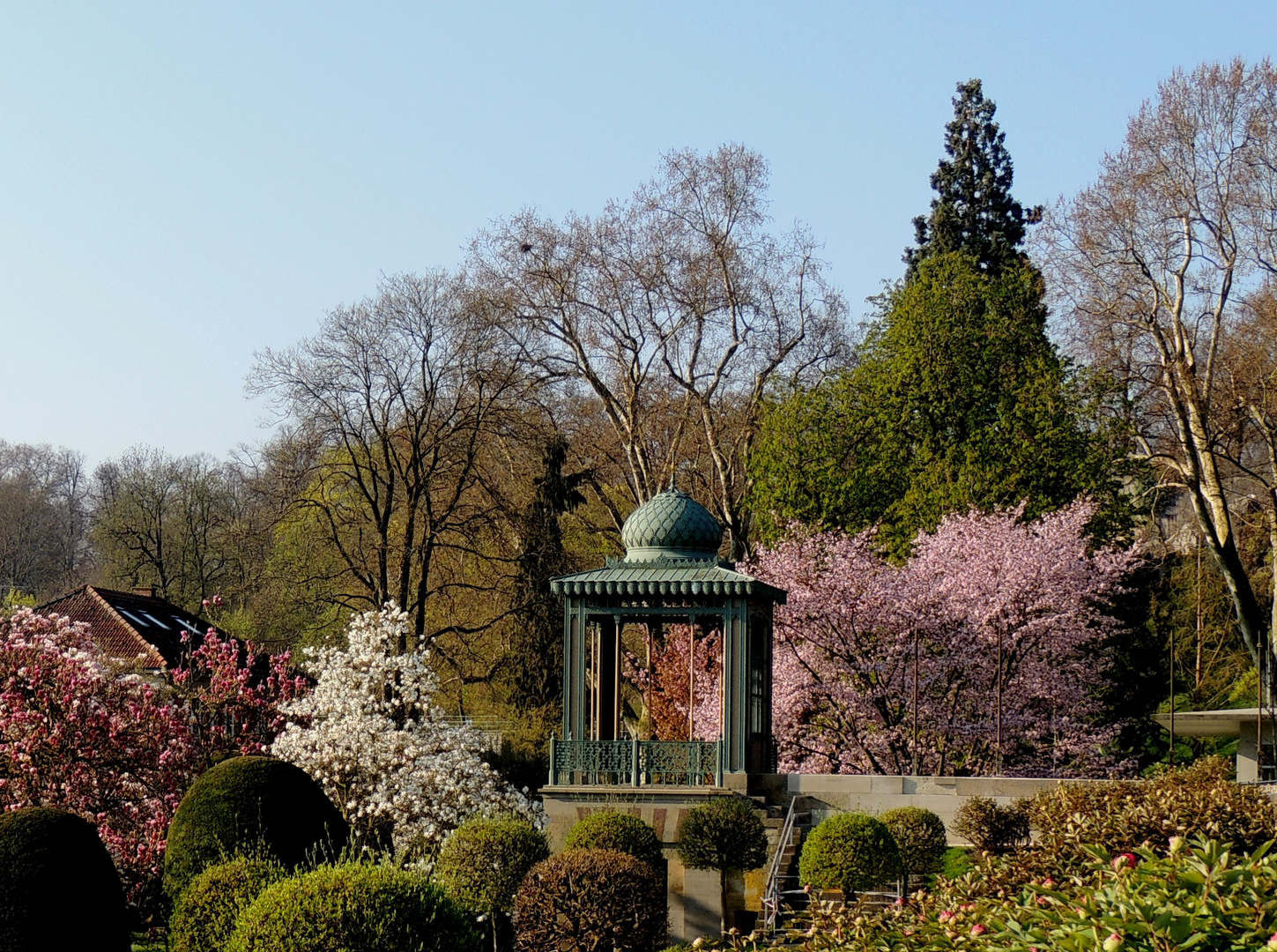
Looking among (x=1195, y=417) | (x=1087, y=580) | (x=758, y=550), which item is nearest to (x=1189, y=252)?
(x=1195, y=417)

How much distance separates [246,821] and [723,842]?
5.35 metres

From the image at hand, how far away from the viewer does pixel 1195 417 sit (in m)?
27.1

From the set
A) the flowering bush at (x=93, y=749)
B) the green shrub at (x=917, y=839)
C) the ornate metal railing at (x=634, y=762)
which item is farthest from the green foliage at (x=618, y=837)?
the flowering bush at (x=93, y=749)

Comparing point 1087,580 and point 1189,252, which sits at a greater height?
point 1189,252

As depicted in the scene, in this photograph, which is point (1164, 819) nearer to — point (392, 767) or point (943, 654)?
point (392, 767)

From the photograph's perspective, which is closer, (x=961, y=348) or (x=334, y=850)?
(x=334, y=850)

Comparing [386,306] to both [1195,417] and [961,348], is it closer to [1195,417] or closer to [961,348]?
[961,348]

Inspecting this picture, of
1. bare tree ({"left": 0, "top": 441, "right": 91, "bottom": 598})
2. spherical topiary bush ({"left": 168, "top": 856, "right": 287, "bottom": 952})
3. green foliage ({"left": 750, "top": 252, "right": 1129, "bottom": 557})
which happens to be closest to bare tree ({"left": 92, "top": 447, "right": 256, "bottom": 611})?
bare tree ({"left": 0, "top": 441, "right": 91, "bottom": 598})

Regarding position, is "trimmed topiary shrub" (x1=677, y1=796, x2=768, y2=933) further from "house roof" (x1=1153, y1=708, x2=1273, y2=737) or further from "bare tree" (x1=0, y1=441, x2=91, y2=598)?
"bare tree" (x1=0, y1=441, x2=91, y2=598)

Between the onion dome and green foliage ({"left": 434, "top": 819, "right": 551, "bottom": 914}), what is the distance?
16.8 ft

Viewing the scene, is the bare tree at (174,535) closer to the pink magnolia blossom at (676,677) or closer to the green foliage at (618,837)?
the pink magnolia blossom at (676,677)

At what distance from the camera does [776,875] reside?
631 inches

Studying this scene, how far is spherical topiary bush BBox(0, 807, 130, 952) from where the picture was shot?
1070cm

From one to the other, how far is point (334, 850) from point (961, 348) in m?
19.1
